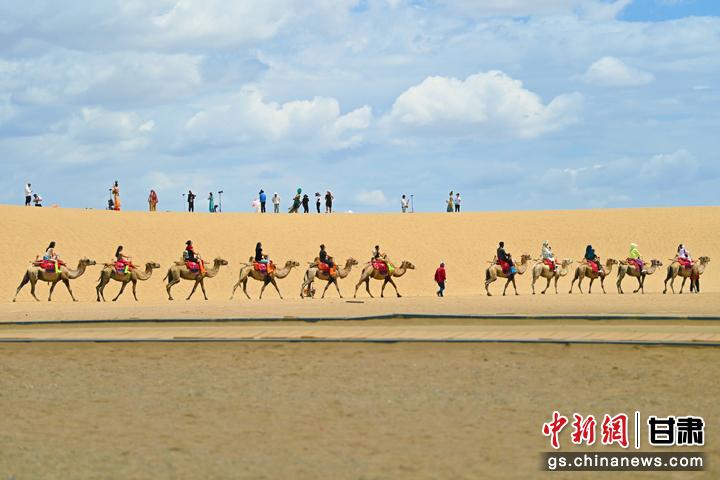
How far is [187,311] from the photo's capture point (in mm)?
28656

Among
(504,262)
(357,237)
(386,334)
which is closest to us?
(386,334)

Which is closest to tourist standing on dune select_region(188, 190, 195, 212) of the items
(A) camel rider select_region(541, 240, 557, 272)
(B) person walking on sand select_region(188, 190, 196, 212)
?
(B) person walking on sand select_region(188, 190, 196, 212)

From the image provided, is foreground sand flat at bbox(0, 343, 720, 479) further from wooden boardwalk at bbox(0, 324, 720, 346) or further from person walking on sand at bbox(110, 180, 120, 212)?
person walking on sand at bbox(110, 180, 120, 212)

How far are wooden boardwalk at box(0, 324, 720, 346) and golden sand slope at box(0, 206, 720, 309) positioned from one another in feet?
77.9

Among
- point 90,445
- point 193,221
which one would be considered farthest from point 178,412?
point 193,221

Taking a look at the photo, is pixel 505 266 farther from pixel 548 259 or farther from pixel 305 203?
pixel 305 203

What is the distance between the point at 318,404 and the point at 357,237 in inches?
1902

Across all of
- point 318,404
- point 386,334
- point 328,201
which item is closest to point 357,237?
point 328,201

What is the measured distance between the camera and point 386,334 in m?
20.2

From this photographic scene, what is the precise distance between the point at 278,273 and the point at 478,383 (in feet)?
85.9

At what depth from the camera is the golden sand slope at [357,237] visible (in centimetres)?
5147

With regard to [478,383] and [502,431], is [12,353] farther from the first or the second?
[502,431]

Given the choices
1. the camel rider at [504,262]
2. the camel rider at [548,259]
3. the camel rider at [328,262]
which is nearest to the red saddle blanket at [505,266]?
the camel rider at [504,262]

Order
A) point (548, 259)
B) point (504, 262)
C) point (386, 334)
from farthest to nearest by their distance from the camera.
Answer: point (548, 259), point (504, 262), point (386, 334)
